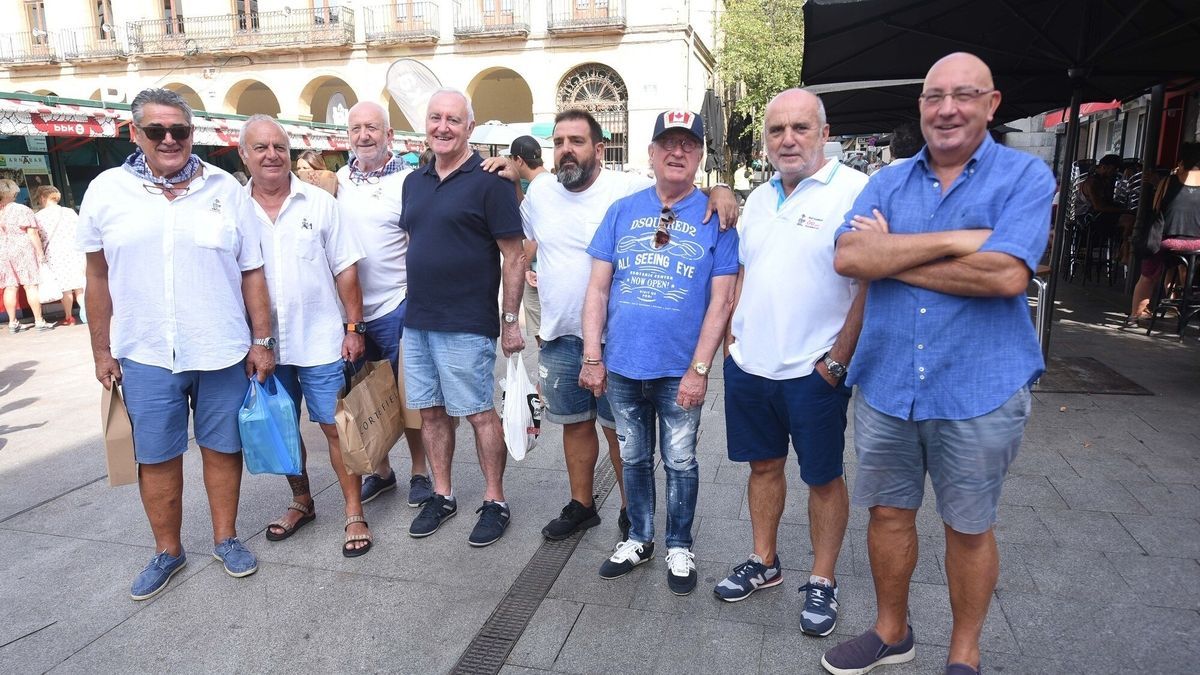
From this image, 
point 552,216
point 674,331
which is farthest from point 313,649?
point 552,216

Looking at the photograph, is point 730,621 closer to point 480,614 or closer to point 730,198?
point 480,614

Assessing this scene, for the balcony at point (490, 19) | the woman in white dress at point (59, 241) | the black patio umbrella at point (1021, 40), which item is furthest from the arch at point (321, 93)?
the black patio umbrella at point (1021, 40)

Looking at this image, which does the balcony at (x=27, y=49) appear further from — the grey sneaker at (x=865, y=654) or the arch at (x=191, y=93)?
the grey sneaker at (x=865, y=654)

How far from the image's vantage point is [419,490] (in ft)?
13.5

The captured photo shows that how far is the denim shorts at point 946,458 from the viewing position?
2.21 meters

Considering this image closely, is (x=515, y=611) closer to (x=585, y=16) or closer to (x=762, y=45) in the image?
(x=585, y=16)

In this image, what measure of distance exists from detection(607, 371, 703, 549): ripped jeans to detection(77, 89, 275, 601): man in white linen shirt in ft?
5.23

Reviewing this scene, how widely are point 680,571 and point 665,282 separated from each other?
1188mm

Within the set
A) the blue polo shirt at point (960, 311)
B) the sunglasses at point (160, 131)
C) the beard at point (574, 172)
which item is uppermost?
the sunglasses at point (160, 131)

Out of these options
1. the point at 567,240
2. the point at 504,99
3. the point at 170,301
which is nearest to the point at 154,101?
the point at 170,301

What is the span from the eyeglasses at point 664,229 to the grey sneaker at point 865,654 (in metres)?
1.59

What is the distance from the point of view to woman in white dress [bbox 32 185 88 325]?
9414 mm

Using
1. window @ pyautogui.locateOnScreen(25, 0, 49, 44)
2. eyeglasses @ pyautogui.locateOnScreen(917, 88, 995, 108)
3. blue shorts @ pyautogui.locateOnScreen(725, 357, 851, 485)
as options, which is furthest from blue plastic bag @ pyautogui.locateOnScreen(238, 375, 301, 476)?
window @ pyautogui.locateOnScreen(25, 0, 49, 44)

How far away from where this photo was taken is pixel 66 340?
29.1 ft
